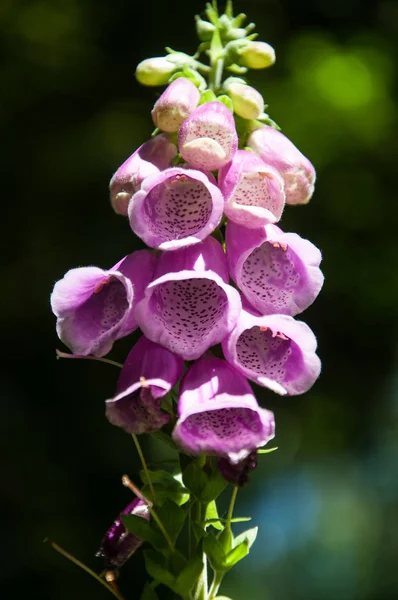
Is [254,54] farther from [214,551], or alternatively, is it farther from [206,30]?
[214,551]

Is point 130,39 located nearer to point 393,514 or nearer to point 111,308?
point 393,514

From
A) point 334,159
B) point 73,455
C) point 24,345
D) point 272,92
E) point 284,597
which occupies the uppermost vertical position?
point 272,92

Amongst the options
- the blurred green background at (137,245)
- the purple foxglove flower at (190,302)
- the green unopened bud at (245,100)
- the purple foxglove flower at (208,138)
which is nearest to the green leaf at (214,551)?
the purple foxglove flower at (190,302)

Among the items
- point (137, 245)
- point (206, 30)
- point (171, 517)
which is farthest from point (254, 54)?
point (137, 245)

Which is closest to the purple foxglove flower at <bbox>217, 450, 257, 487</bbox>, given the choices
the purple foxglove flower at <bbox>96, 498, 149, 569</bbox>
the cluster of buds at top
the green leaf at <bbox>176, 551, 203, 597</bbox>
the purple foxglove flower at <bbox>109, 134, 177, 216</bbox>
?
the cluster of buds at top

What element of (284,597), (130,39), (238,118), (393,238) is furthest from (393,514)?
(238,118)
